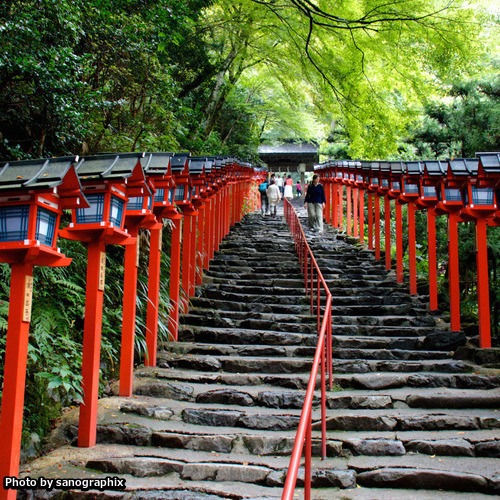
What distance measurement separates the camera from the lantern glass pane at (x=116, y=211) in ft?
16.1

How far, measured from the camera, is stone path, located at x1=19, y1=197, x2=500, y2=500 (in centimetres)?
436

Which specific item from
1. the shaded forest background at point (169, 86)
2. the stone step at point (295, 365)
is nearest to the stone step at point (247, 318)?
the shaded forest background at point (169, 86)

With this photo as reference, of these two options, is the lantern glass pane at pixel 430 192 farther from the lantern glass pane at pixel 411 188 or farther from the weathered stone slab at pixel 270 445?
the weathered stone slab at pixel 270 445

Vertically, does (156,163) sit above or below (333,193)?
below

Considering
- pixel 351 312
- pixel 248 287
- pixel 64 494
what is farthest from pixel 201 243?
pixel 64 494

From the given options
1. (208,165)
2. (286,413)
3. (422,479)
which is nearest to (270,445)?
(286,413)

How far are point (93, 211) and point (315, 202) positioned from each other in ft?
36.1

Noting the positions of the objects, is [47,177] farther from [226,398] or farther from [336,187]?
[336,187]

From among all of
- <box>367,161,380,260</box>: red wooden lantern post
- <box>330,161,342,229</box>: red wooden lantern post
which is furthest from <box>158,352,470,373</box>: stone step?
<box>330,161,342,229</box>: red wooden lantern post

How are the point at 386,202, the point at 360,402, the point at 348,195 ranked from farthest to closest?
the point at 348,195 < the point at 386,202 < the point at 360,402

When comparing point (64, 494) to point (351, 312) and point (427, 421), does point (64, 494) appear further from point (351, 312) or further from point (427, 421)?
point (351, 312)

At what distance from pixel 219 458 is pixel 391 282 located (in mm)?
6880

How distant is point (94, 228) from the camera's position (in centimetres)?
481

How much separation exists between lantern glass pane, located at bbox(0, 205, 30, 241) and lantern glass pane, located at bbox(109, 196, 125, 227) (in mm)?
1084
